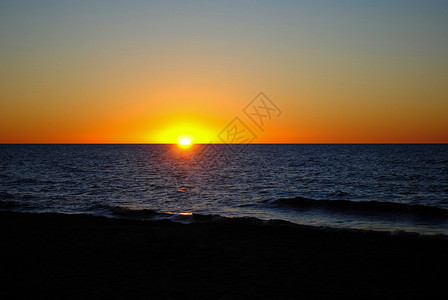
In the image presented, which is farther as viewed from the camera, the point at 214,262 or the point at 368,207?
the point at 368,207

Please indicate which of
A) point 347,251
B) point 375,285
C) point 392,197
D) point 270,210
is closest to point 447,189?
point 392,197

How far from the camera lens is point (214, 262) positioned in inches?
471

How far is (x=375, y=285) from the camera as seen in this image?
10039mm

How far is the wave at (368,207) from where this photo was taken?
23.6 m

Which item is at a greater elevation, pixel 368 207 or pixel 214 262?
pixel 214 262

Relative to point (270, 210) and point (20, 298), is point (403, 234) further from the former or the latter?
point (20, 298)

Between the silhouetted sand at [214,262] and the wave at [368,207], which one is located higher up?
the silhouetted sand at [214,262]

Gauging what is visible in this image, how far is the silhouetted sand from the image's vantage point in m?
9.55

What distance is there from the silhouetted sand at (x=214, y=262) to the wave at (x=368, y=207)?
8886 millimetres

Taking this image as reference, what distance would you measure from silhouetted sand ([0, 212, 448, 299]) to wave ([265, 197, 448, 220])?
29.2 ft

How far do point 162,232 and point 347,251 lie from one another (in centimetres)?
801

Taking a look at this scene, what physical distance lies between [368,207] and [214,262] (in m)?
17.9

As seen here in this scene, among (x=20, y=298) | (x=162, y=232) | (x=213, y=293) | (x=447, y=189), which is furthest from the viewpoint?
(x=447, y=189)

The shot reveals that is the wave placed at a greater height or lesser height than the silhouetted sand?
Result: lesser
